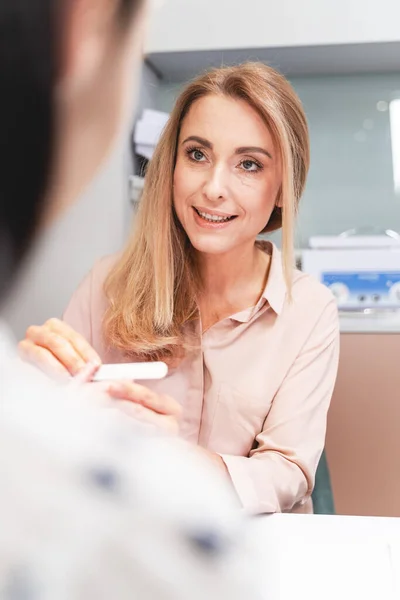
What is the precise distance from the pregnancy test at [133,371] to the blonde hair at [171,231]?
0.02 metres

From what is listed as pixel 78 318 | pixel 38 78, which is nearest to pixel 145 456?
pixel 38 78

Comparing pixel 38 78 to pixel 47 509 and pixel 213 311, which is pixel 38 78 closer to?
pixel 47 509

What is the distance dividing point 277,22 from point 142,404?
19.4 inches

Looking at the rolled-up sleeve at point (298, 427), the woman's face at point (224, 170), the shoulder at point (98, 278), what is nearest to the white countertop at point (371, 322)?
the rolled-up sleeve at point (298, 427)

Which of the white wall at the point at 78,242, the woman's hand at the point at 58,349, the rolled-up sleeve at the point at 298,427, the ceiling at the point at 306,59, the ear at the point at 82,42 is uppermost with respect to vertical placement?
the ceiling at the point at 306,59

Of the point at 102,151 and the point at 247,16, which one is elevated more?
the point at 247,16

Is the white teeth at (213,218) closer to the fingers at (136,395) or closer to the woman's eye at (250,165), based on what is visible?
the woman's eye at (250,165)

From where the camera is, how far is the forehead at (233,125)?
0.65m

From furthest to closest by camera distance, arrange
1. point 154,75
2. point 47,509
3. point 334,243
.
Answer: point 334,243 → point 154,75 → point 47,509

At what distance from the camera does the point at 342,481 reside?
0.79 meters

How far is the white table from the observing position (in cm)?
50

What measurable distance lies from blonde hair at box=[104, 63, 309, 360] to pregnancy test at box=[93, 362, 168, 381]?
0.06 feet

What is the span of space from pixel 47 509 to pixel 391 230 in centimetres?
68

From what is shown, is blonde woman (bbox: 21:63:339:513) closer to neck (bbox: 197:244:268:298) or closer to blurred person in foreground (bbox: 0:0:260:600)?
neck (bbox: 197:244:268:298)
